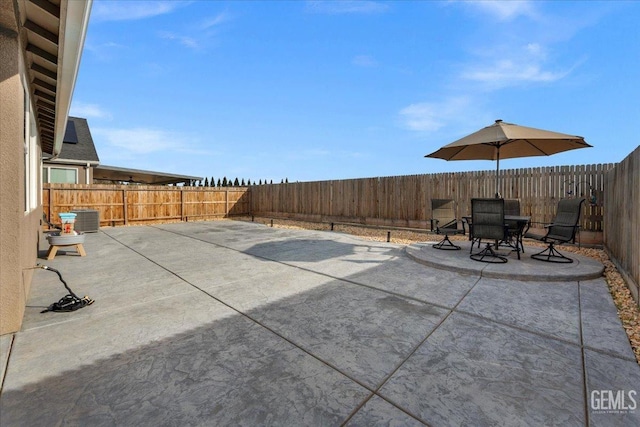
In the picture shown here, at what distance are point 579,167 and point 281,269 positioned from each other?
7425 mm

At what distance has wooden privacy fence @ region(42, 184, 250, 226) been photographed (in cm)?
1080

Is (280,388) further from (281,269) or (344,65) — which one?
(344,65)

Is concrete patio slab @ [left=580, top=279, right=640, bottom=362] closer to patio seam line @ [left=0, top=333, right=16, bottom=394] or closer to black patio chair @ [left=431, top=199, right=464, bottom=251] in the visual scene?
black patio chair @ [left=431, top=199, right=464, bottom=251]

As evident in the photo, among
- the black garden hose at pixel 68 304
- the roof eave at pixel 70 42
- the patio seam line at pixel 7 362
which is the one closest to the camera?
the patio seam line at pixel 7 362

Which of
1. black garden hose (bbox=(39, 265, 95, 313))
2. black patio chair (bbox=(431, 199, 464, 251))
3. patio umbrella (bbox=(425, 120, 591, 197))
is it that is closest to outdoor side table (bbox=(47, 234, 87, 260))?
black garden hose (bbox=(39, 265, 95, 313))

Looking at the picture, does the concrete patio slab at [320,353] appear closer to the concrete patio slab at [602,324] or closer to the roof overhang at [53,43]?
the concrete patio slab at [602,324]

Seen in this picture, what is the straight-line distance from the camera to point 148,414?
146 centimetres

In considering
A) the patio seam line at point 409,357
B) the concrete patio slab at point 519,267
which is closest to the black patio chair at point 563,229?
the concrete patio slab at point 519,267

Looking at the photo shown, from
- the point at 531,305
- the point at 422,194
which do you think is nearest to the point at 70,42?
the point at 531,305

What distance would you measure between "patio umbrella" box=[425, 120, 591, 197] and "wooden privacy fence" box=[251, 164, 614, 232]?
1534 mm

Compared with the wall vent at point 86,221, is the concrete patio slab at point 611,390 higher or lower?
lower

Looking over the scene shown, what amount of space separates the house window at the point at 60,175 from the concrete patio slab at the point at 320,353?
1161 cm

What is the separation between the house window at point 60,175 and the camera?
12008 millimetres

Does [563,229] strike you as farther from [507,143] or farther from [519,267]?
[507,143]
